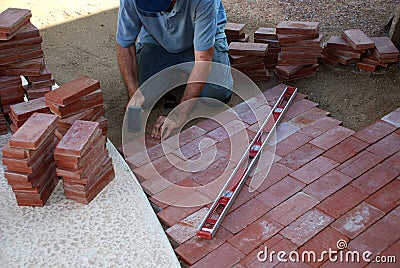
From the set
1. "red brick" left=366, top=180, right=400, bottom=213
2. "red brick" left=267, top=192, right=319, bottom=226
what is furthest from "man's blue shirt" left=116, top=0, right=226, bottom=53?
"red brick" left=366, top=180, right=400, bottom=213

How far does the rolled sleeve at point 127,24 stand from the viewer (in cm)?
414

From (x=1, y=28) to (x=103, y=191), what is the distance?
1.58 meters

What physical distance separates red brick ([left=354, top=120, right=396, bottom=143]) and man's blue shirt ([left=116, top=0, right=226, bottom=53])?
1473 mm

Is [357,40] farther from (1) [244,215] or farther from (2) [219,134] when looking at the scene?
(1) [244,215]

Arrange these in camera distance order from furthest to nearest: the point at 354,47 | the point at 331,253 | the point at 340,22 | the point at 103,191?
the point at 340,22 → the point at 354,47 → the point at 103,191 → the point at 331,253

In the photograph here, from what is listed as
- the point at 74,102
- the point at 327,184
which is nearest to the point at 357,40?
the point at 327,184

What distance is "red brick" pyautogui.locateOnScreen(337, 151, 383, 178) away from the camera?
3.58 meters

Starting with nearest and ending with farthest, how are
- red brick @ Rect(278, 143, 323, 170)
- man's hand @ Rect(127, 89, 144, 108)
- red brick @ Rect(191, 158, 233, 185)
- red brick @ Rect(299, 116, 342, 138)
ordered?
red brick @ Rect(191, 158, 233, 185) → red brick @ Rect(278, 143, 323, 170) → red brick @ Rect(299, 116, 342, 138) → man's hand @ Rect(127, 89, 144, 108)

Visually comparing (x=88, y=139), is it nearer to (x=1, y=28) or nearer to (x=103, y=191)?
(x=103, y=191)

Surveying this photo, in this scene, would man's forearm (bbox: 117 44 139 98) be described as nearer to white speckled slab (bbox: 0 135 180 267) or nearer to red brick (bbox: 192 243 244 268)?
white speckled slab (bbox: 0 135 180 267)

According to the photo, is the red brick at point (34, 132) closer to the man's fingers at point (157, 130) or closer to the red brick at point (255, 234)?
the man's fingers at point (157, 130)

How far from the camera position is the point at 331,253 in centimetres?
289

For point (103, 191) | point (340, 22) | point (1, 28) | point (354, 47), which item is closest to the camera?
point (103, 191)

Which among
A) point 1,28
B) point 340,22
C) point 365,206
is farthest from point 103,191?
point 340,22
